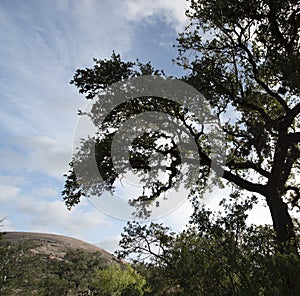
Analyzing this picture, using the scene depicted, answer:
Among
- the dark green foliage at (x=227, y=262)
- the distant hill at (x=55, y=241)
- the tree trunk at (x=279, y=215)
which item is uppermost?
the distant hill at (x=55, y=241)

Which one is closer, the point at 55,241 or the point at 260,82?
the point at 260,82

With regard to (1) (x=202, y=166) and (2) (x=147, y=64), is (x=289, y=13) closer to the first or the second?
(2) (x=147, y=64)

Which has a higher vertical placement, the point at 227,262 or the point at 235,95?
the point at 235,95

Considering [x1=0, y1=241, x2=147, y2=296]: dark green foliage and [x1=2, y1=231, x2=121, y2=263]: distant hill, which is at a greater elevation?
[x1=2, y1=231, x2=121, y2=263]: distant hill

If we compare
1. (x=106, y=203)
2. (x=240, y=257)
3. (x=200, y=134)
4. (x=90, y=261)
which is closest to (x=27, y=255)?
(x=90, y=261)

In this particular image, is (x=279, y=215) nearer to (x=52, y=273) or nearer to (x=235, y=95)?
(x=235, y=95)

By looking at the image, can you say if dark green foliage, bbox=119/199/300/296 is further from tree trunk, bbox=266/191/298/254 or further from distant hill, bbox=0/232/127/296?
distant hill, bbox=0/232/127/296

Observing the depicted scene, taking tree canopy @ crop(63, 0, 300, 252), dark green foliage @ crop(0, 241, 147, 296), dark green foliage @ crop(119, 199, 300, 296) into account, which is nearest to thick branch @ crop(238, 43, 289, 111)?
tree canopy @ crop(63, 0, 300, 252)

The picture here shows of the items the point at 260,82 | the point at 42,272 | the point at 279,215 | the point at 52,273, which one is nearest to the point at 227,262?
the point at 279,215

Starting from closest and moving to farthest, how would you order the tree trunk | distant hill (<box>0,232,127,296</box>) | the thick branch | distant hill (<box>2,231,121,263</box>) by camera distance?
the tree trunk, the thick branch, distant hill (<box>0,232,127,296</box>), distant hill (<box>2,231,121,263</box>)

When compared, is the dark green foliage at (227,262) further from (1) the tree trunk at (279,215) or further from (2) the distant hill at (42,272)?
(2) the distant hill at (42,272)

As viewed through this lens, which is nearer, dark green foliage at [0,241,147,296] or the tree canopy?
the tree canopy

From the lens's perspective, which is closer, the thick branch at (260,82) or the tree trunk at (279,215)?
the tree trunk at (279,215)

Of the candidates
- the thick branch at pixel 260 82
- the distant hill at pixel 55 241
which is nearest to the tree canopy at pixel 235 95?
the thick branch at pixel 260 82
